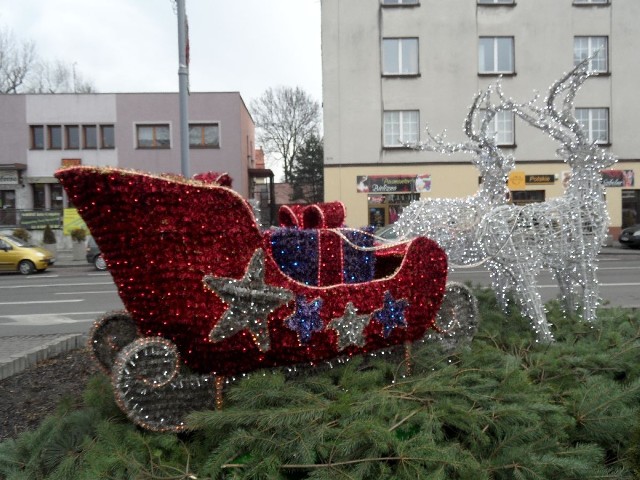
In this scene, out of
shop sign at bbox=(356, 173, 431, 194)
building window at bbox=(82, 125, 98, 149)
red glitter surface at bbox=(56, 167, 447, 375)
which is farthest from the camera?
building window at bbox=(82, 125, 98, 149)

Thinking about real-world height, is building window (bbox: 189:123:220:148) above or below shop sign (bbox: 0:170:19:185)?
above

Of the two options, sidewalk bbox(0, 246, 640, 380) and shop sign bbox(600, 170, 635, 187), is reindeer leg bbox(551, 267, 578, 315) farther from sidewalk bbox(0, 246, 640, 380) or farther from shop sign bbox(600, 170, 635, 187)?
shop sign bbox(600, 170, 635, 187)

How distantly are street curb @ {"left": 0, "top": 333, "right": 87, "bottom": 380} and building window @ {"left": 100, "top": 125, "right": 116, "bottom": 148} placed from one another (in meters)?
20.3

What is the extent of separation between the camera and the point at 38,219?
23062mm

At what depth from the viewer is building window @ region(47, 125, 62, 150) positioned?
25.1 meters

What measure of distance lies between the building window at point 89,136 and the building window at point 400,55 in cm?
1304

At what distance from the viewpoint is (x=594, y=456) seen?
308cm

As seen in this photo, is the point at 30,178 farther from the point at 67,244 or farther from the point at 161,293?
the point at 161,293

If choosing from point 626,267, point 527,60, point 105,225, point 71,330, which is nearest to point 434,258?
point 105,225

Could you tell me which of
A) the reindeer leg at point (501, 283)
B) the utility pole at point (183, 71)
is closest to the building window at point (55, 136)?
the utility pole at point (183, 71)

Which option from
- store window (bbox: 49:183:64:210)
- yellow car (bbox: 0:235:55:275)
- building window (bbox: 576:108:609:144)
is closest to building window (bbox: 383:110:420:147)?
building window (bbox: 576:108:609:144)

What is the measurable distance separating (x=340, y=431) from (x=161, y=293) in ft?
3.87

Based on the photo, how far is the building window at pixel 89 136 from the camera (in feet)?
82.1

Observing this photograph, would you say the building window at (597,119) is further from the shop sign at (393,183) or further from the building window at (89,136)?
the building window at (89,136)
